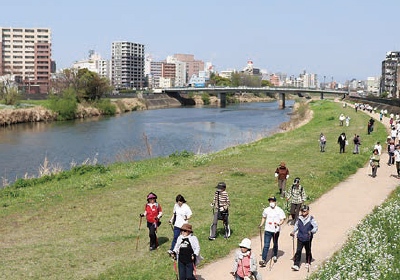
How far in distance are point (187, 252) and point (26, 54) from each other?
150678 millimetres

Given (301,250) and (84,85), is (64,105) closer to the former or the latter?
(84,85)

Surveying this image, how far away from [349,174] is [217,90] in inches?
3719

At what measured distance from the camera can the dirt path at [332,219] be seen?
11.1m

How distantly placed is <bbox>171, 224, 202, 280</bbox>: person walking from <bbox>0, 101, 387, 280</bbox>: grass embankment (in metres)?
1.41

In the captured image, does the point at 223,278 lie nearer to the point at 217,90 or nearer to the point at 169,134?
the point at 169,134

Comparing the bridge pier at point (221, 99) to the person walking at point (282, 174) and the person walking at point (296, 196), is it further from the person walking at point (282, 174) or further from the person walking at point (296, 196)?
the person walking at point (296, 196)

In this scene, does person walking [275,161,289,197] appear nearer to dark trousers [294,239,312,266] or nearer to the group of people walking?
the group of people walking

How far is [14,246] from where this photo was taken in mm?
13523

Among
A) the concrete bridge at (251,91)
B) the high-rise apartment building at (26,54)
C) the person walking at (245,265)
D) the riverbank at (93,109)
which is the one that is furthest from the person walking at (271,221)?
the high-rise apartment building at (26,54)

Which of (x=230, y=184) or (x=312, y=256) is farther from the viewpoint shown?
(x=230, y=184)

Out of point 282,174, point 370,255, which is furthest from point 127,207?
point 370,255

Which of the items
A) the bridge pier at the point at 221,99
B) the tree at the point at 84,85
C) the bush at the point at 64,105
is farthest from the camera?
the bridge pier at the point at 221,99

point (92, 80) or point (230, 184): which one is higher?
point (92, 80)

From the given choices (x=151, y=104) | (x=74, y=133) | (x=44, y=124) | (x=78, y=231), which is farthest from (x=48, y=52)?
(x=78, y=231)
